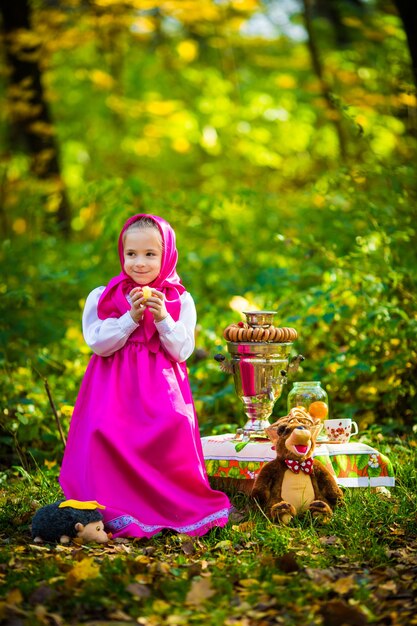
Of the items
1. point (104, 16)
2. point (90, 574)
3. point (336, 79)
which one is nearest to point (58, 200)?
point (104, 16)

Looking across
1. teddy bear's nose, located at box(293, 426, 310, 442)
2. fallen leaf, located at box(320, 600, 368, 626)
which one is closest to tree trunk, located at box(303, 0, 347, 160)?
teddy bear's nose, located at box(293, 426, 310, 442)

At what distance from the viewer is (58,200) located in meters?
9.32

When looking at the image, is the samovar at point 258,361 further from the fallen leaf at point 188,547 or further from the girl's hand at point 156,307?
the fallen leaf at point 188,547

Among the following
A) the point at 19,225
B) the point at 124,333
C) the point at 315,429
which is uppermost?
the point at 124,333

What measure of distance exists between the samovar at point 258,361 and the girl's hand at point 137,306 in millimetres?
649

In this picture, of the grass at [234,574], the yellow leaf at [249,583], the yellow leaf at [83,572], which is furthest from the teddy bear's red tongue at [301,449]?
the yellow leaf at [83,572]

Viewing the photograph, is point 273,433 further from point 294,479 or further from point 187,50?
point 187,50

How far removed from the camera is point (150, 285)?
396 cm

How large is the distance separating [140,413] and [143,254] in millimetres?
736

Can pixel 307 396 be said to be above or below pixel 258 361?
below

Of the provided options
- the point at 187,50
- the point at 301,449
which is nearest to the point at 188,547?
the point at 301,449

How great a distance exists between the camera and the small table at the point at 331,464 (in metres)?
4.20

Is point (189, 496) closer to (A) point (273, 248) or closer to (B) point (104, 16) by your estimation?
(A) point (273, 248)

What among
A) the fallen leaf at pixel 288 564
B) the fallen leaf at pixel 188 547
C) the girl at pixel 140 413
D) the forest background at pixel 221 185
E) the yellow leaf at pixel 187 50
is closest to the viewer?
the fallen leaf at pixel 288 564
